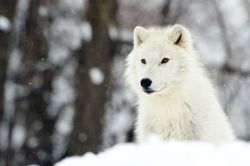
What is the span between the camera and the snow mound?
4.92m

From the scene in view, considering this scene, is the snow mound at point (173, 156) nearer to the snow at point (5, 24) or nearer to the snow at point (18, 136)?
the snow at point (5, 24)

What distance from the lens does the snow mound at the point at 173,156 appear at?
4.92 metres

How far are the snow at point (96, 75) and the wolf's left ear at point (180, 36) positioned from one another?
12494 millimetres

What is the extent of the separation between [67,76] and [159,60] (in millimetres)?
14445

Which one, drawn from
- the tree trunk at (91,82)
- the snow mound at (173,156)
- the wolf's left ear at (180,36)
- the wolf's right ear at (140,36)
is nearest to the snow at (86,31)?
the tree trunk at (91,82)

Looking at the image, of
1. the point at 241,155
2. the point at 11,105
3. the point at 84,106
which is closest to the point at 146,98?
the point at 241,155

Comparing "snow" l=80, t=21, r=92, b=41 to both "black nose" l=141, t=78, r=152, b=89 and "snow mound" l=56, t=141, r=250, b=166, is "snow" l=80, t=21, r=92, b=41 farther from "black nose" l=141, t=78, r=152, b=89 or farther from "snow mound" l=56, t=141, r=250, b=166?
"snow mound" l=56, t=141, r=250, b=166

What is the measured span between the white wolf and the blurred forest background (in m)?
12.0

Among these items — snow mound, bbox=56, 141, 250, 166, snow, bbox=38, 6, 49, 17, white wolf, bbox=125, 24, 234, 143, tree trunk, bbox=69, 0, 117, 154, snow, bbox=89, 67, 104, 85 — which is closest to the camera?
snow mound, bbox=56, 141, 250, 166

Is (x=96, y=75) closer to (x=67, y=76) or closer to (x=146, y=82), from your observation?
(x=67, y=76)

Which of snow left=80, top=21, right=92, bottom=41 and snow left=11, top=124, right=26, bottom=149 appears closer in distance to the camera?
snow left=80, top=21, right=92, bottom=41

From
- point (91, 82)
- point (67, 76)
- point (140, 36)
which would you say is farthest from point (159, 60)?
point (67, 76)

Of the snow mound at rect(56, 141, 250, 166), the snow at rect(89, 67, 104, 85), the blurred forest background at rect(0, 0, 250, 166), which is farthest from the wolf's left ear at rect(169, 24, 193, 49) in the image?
the snow at rect(89, 67, 104, 85)

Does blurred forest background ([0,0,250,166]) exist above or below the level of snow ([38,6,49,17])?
below
